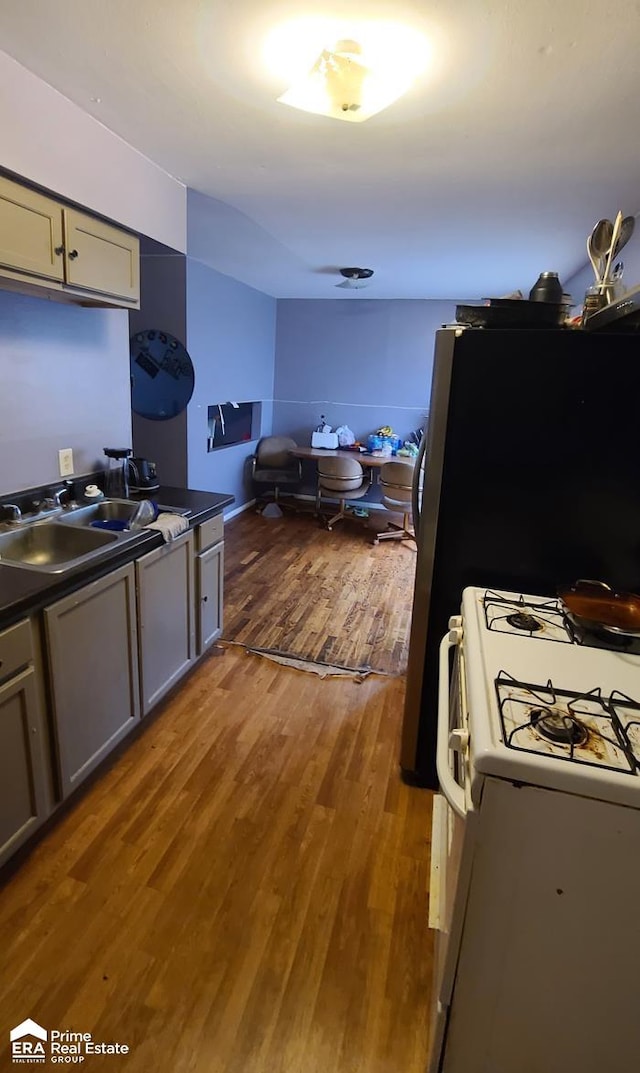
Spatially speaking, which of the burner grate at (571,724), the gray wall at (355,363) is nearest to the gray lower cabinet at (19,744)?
the burner grate at (571,724)

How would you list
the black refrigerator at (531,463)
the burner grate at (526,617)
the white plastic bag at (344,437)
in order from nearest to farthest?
the burner grate at (526,617) < the black refrigerator at (531,463) < the white plastic bag at (344,437)

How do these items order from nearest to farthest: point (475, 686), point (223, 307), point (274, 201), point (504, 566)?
point (475, 686) < point (504, 566) < point (274, 201) < point (223, 307)

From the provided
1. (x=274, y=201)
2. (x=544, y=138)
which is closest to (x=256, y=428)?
(x=274, y=201)

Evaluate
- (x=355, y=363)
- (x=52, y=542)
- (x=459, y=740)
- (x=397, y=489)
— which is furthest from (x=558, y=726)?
(x=355, y=363)

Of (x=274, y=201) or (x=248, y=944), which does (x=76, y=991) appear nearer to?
(x=248, y=944)

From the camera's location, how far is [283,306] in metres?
6.25

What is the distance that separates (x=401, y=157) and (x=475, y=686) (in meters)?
2.15

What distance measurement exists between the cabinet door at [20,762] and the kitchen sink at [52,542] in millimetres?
607

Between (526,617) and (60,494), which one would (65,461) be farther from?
(526,617)

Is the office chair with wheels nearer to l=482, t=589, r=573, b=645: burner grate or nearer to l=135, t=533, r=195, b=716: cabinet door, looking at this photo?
l=135, t=533, r=195, b=716: cabinet door

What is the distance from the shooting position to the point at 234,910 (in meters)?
1.59

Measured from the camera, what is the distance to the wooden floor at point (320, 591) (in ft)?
10.4

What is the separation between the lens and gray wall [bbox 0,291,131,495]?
2.10 m

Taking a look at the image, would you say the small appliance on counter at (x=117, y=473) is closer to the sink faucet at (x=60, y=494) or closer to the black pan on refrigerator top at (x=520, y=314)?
the sink faucet at (x=60, y=494)
